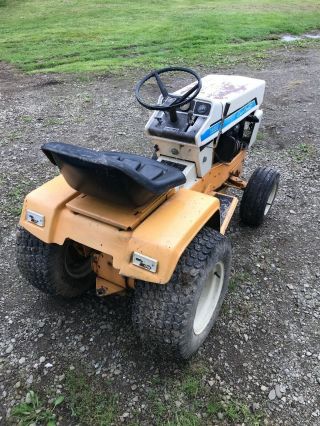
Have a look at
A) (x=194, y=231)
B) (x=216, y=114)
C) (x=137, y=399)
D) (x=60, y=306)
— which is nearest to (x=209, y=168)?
(x=216, y=114)

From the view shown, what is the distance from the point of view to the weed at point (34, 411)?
87.0 inches

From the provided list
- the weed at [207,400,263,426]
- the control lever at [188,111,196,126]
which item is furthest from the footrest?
the weed at [207,400,263,426]

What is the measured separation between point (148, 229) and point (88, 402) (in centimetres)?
102

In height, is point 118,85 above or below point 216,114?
below

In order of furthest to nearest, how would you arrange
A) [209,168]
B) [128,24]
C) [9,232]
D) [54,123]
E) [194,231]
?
[128,24]
[54,123]
[9,232]
[209,168]
[194,231]

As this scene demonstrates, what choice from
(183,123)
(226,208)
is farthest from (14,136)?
(226,208)

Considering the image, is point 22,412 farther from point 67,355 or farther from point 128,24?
point 128,24

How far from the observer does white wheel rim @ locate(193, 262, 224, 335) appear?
2.58m

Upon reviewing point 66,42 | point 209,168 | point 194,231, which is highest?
point 194,231

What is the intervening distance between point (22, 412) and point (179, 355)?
0.90m

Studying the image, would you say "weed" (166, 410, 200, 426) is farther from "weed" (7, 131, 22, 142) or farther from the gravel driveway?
"weed" (7, 131, 22, 142)

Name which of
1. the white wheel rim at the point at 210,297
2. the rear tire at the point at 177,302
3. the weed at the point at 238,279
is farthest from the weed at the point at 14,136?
the rear tire at the point at 177,302

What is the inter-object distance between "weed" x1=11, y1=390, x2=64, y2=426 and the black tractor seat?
1173 millimetres

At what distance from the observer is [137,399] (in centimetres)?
232
